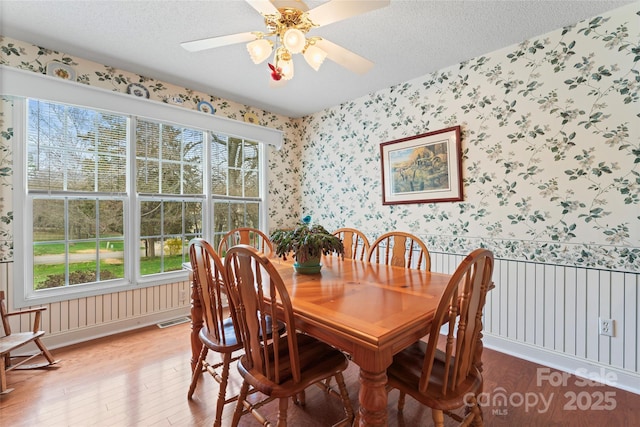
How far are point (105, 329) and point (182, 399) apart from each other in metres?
1.40

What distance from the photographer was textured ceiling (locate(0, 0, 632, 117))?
1923mm

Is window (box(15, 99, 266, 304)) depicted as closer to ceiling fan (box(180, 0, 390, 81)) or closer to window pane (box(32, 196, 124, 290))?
window pane (box(32, 196, 124, 290))

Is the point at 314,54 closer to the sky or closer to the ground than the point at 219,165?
closer to the sky

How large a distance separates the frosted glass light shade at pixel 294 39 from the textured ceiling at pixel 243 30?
23.3 inches

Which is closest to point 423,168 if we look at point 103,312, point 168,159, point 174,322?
point 168,159

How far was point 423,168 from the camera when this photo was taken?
2.92 metres

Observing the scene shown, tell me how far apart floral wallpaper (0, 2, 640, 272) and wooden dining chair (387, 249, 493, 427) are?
1488 mm

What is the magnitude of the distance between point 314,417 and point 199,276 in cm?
102

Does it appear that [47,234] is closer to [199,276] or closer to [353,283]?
[199,276]

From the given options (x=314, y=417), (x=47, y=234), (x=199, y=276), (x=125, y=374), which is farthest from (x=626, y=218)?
(x=47, y=234)

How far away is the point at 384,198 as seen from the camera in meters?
3.25

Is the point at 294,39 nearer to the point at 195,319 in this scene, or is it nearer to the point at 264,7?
the point at 264,7

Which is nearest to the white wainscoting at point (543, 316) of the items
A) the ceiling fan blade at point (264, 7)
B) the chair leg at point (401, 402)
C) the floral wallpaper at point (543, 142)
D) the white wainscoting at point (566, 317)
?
the white wainscoting at point (566, 317)

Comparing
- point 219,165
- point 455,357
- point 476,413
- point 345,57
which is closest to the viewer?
point 455,357
